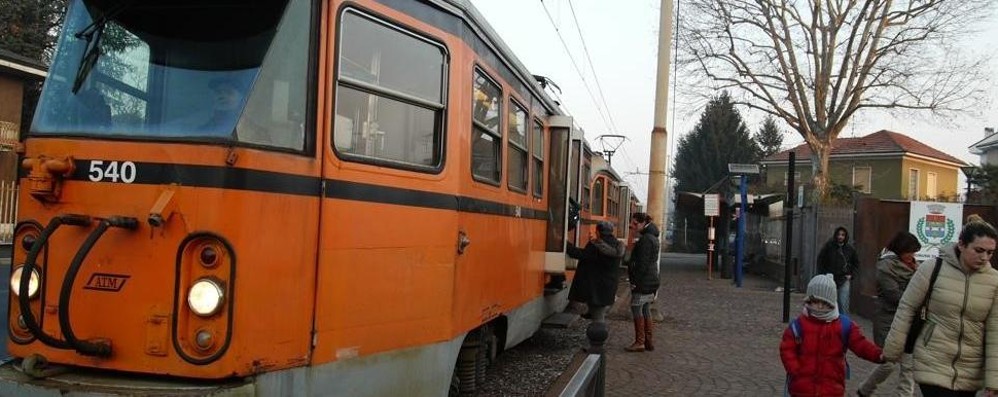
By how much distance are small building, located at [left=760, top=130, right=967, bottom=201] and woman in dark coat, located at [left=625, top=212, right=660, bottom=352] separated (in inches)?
1617

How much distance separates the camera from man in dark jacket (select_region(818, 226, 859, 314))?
427 inches

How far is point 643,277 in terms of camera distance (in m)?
9.34

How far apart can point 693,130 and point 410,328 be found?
62.3 meters

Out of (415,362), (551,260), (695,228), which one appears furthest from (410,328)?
(695,228)

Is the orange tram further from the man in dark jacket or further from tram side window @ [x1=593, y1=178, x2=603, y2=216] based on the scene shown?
tram side window @ [x1=593, y1=178, x2=603, y2=216]

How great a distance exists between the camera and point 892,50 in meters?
30.7

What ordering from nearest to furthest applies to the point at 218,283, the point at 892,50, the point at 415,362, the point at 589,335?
the point at 218,283
the point at 415,362
the point at 589,335
the point at 892,50

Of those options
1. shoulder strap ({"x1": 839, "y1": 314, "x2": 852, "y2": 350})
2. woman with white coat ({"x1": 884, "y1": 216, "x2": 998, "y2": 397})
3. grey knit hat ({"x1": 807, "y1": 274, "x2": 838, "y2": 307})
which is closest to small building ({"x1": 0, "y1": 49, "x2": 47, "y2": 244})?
grey knit hat ({"x1": 807, "y1": 274, "x2": 838, "y2": 307})

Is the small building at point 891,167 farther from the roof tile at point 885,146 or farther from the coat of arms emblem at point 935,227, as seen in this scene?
the coat of arms emblem at point 935,227

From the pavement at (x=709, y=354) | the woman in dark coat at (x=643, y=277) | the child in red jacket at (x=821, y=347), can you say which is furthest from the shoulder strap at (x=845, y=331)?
the woman in dark coat at (x=643, y=277)

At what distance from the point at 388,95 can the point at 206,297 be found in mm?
1495

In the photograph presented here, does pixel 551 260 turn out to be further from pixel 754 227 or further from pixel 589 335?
pixel 754 227

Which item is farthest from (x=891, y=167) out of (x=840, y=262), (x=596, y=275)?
(x=596, y=275)

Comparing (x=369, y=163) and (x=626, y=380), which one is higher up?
(x=369, y=163)
